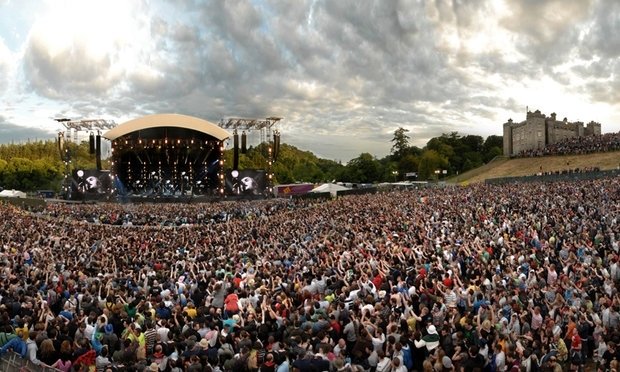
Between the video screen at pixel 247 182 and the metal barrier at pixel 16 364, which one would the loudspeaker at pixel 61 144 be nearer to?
the video screen at pixel 247 182

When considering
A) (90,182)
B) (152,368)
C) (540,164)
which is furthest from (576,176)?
(90,182)

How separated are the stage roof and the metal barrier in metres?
46.0

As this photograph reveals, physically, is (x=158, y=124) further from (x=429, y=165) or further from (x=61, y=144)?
(x=429, y=165)

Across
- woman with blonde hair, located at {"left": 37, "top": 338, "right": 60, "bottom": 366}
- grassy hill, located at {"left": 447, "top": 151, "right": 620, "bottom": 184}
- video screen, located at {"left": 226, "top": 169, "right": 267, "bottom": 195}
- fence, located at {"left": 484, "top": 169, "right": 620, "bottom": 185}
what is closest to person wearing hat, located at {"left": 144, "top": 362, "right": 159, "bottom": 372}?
woman with blonde hair, located at {"left": 37, "top": 338, "right": 60, "bottom": 366}

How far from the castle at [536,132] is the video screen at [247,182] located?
42823mm

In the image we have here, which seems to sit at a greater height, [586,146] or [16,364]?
[586,146]

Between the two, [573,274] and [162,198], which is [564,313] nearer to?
[573,274]

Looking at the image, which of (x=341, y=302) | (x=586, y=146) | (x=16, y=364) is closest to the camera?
(x=16, y=364)

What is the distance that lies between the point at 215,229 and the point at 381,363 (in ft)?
67.0

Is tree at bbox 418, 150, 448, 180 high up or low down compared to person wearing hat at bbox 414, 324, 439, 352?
up

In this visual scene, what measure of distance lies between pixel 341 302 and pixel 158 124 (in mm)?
46415

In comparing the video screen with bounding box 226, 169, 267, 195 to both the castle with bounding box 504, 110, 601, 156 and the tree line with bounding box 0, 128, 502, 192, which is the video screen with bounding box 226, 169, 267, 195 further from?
the castle with bounding box 504, 110, 601, 156

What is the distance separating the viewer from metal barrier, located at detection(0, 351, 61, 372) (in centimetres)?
677

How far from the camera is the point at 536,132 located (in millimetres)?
76000
